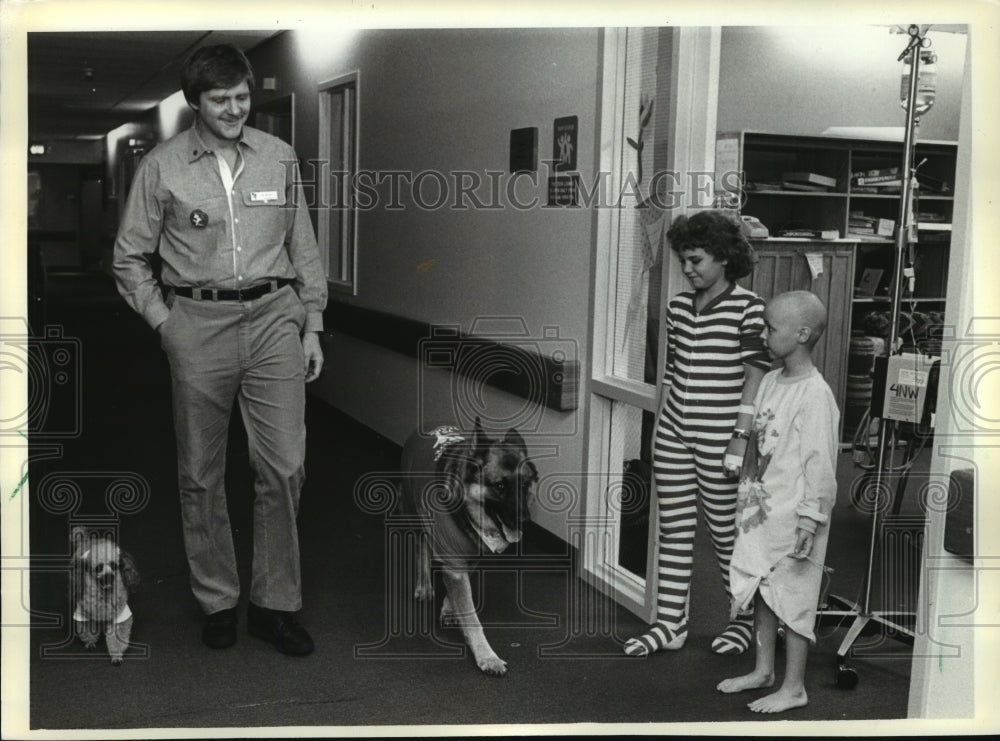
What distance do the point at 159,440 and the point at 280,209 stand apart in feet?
9.30

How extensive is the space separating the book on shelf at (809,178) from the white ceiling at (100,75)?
7.16ft

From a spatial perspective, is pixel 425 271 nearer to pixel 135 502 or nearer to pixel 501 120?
pixel 501 120

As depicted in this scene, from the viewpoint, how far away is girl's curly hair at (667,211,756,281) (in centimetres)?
362

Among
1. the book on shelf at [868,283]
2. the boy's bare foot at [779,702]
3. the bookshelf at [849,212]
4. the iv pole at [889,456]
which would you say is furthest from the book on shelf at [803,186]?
the boy's bare foot at [779,702]

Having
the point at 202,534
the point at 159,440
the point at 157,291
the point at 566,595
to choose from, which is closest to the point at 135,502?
the point at 202,534

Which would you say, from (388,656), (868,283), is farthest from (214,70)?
(868,283)

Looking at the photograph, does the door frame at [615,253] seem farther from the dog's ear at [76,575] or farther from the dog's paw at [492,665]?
the dog's ear at [76,575]

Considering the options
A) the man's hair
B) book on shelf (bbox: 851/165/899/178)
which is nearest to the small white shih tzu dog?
the man's hair

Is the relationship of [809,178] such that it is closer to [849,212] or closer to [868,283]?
[849,212]

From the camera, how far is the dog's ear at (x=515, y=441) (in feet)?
13.0

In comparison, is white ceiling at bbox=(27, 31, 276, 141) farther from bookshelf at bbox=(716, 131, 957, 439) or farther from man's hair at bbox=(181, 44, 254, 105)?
bookshelf at bbox=(716, 131, 957, 439)

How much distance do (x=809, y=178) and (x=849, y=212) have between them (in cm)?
23

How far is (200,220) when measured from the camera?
12.3ft

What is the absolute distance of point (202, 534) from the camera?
4062 millimetres
